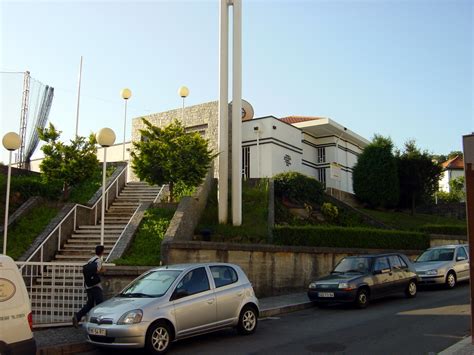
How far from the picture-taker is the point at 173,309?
8.74 metres

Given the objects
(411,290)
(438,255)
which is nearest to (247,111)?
(438,255)

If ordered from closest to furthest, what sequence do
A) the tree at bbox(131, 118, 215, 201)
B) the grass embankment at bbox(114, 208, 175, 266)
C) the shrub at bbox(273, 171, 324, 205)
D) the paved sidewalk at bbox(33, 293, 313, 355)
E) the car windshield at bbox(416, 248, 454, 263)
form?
the paved sidewalk at bbox(33, 293, 313, 355) < the grass embankment at bbox(114, 208, 175, 266) < the tree at bbox(131, 118, 215, 201) < the car windshield at bbox(416, 248, 454, 263) < the shrub at bbox(273, 171, 324, 205)

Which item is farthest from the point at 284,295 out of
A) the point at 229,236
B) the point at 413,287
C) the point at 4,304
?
the point at 4,304

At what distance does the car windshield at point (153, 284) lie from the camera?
9.05m

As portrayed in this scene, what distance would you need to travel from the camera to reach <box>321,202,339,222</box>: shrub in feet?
77.7

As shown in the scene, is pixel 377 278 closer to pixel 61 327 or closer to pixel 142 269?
pixel 142 269

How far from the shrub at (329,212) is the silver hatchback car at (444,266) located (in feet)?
17.8

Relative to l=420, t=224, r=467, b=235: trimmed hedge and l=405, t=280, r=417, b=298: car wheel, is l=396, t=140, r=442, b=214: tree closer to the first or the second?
l=420, t=224, r=467, b=235: trimmed hedge

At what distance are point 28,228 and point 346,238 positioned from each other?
462 inches

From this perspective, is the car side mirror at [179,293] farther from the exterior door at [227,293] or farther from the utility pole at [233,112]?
the utility pole at [233,112]

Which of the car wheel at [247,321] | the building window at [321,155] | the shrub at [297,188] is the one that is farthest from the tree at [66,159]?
the building window at [321,155]

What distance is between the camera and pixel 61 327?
35.1ft

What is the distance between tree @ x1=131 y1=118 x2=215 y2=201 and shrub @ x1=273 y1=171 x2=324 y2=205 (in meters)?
6.29

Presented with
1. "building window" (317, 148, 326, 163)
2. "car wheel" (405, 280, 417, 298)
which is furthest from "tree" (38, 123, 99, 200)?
"building window" (317, 148, 326, 163)
